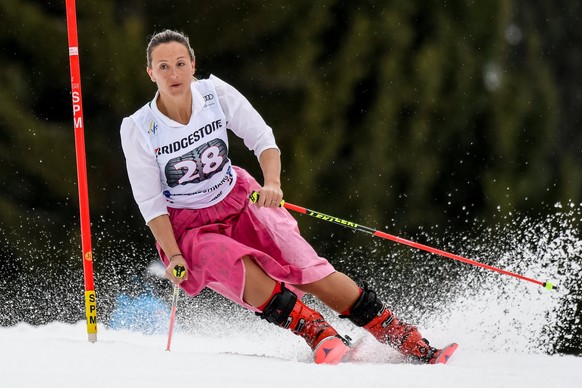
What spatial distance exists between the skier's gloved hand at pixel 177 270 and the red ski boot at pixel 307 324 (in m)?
0.31

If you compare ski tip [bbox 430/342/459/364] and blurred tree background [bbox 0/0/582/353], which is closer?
ski tip [bbox 430/342/459/364]

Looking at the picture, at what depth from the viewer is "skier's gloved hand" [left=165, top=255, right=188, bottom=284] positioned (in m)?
3.42

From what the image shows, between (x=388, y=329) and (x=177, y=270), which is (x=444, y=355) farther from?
(x=177, y=270)

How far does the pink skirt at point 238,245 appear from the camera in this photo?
3.43 metres

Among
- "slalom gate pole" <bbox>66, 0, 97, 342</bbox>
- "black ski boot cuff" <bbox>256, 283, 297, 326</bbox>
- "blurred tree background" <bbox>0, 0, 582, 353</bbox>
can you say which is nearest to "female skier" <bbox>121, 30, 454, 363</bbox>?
"black ski boot cuff" <bbox>256, 283, 297, 326</bbox>

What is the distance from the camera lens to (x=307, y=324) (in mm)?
3504

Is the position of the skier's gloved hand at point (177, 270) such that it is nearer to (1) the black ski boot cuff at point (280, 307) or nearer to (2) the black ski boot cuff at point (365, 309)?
(1) the black ski boot cuff at point (280, 307)

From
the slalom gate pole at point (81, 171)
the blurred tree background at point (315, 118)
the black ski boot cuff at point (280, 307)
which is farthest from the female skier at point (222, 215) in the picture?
the blurred tree background at point (315, 118)

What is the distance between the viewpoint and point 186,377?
2764 millimetres

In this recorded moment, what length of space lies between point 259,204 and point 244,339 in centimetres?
123

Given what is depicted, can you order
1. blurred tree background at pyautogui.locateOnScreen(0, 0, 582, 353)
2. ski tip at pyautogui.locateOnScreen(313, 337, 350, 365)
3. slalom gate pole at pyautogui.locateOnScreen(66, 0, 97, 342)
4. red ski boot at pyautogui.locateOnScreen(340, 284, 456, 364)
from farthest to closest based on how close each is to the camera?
1. blurred tree background at pyautogui.locateOnScreen(0, 0, 582, 353)
2. red ski boot at pyautogui.locateOnScreen(340, 284, 456, 364)
3. slalom gate pole at pyautogui.locateOnScreen(66, 0, 97, 342)
4. ski tip at pyautogui.locateOnScreen(313, 337, 350, 365)

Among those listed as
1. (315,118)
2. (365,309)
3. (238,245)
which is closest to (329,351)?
(365,309)

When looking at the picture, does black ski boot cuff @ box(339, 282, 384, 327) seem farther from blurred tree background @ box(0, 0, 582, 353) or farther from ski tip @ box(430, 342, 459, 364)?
blurred tree background @ box(0, 0, 582, 353)

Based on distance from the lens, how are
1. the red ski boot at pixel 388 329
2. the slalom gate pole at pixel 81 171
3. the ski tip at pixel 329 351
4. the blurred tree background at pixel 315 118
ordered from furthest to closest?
the blurred tree background at pixel 315 118, the red ski boot at pixel 388 329, the slalom gate pole at pixel 81 171, the ski tip at pixel 329 351
